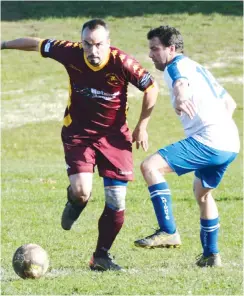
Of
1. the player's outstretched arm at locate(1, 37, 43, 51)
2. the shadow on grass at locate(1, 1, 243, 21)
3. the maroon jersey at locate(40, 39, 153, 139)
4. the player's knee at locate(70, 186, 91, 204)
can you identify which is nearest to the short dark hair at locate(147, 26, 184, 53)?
the maroon jersey at locate(40, 39, 153, 139)

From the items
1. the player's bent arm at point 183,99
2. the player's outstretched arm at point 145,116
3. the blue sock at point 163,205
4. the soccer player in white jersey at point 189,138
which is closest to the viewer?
the player's bent arm at point 183,99

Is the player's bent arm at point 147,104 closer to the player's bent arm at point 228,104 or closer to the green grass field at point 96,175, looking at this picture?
the player's bent arm at point 228,104

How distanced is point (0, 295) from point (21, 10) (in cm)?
3988

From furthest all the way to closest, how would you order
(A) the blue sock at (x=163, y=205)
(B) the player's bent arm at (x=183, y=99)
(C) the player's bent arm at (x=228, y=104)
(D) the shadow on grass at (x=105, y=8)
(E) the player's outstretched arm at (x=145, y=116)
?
1. (D) the shadow on grass at (x=105, y=8)
2. (E) the player's outstretched arm at (x=145, y=116)
3. (C) the player's bent arm at (x=228, y=104)
4. (A) the blue sock at (x=163, y=205)
5. (B) the player's bent arm at (x=183, y=99)

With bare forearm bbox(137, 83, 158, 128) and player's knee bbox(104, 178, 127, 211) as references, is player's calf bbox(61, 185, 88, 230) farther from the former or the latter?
bare forearm bbox(137, 83, 158, 128)

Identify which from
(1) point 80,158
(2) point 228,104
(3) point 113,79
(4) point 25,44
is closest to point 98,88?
(3) point 113,79

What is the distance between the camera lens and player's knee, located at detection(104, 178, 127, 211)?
→ 9414 millimetres

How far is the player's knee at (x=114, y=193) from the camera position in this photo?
9.41 m

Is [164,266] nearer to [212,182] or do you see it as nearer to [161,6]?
[212,182]

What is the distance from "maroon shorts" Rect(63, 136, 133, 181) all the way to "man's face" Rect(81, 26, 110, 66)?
823mm

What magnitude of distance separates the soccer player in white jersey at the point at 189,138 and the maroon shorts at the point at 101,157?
A: 52 centimetres

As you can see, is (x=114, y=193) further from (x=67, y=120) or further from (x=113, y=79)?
(x=113, y=79)

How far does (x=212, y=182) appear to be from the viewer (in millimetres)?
9227

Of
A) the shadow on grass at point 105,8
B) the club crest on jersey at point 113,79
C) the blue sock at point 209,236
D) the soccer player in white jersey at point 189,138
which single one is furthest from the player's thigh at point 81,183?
the shadow on grass at point 105,8
